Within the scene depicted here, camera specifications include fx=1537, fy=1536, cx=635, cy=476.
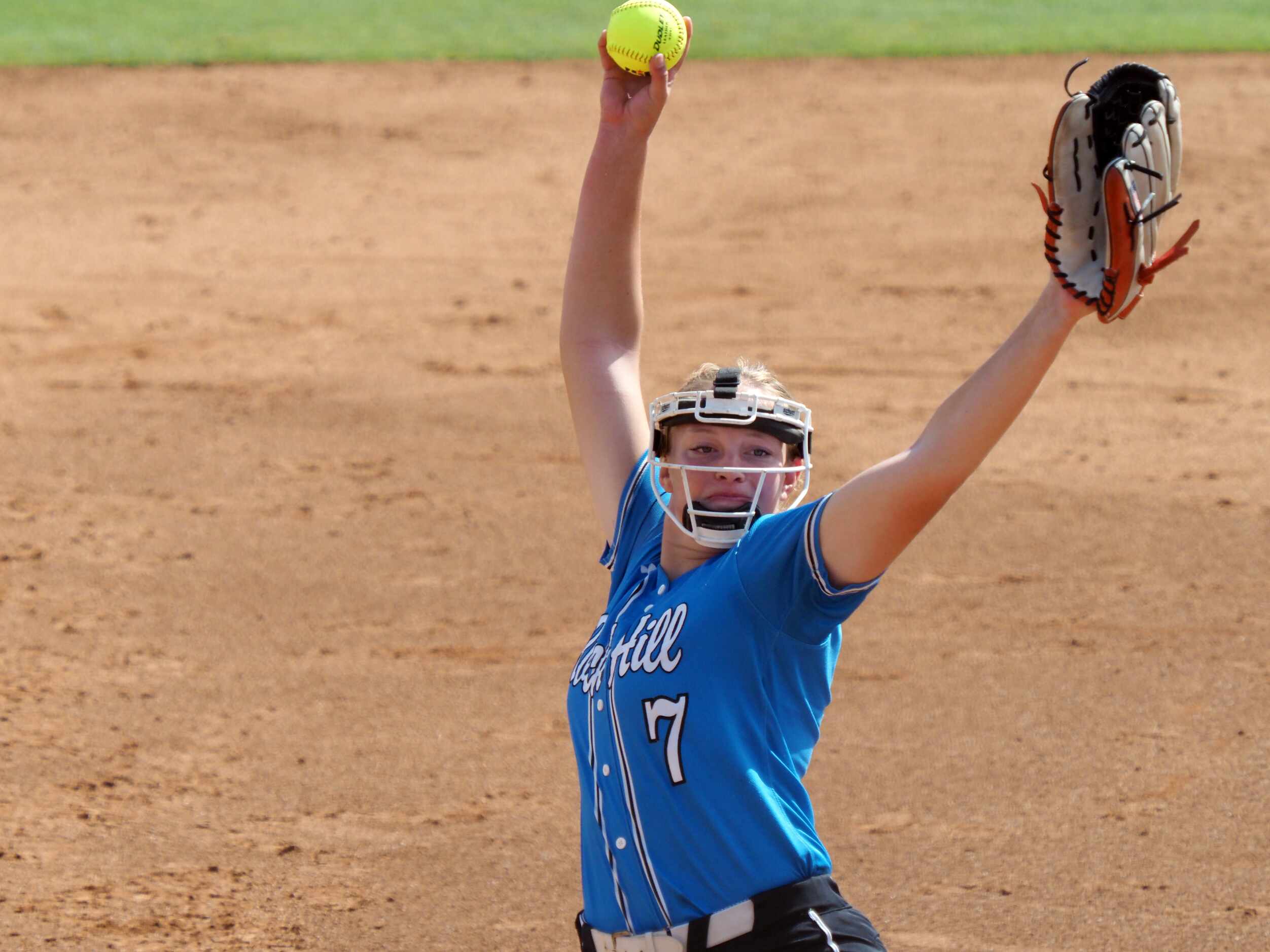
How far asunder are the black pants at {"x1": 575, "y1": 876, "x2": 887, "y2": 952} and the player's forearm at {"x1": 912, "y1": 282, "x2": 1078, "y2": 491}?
725 millimetres

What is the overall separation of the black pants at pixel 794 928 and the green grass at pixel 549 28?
12127 mm

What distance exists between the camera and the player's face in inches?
101

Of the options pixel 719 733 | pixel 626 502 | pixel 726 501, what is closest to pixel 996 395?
pixel 726 501

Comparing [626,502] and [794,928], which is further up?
[626,502]

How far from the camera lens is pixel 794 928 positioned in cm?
240

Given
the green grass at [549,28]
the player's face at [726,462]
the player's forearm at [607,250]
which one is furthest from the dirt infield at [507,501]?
the player's face at [726,462]

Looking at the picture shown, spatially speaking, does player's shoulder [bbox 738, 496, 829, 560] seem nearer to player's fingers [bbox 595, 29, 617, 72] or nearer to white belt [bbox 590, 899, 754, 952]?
white belt [bbox 590, 899, 754, 952]

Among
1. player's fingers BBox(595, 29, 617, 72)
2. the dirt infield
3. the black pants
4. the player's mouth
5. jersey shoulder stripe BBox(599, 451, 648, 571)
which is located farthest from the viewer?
the dirt infield

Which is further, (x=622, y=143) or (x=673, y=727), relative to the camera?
(x=622, y=143)

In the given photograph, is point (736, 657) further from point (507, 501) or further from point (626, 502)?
point (507, 501)

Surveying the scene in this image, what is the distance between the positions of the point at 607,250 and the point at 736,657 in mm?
992

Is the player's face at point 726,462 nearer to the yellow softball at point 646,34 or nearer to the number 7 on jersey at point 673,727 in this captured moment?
the number 7 on jersey at point 673,727

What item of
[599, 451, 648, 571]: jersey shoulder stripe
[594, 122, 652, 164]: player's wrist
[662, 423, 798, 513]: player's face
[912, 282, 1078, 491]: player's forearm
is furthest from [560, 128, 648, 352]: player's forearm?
[912, 282, 1078, 491]: player's forearm

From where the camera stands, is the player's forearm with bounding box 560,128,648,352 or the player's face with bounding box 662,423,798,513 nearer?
the player's face with bounding box 662,423,798,513
